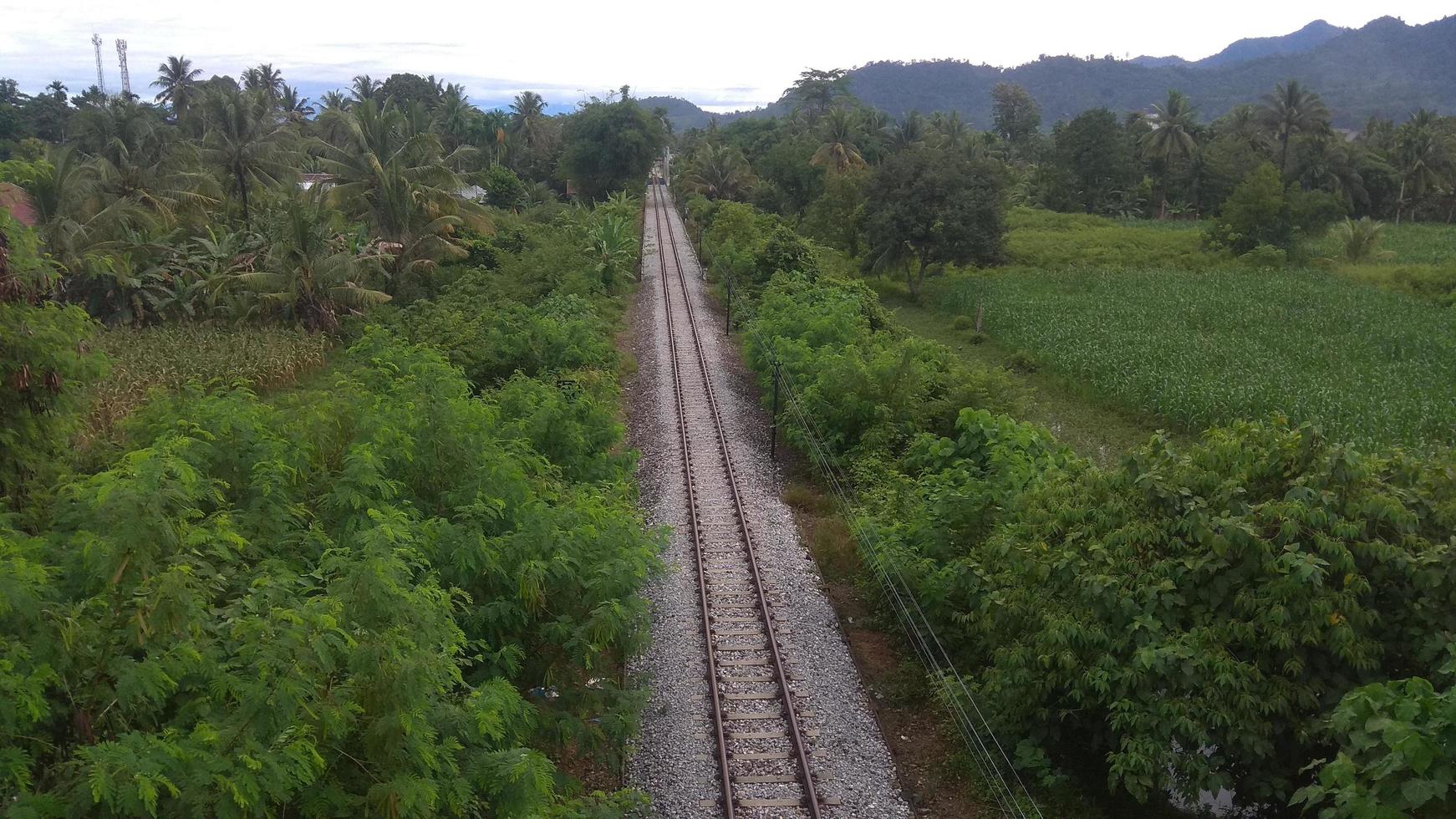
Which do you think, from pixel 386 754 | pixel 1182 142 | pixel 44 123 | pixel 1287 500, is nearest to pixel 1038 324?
pixel 1287 500

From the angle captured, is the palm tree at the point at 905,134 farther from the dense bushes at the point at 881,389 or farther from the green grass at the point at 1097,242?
the dense bushes at the point at 881,389

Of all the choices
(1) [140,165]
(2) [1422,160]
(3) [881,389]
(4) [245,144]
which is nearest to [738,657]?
(3) [881,389]

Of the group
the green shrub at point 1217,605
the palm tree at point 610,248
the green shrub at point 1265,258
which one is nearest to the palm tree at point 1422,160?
the green shrub at point 1265,258

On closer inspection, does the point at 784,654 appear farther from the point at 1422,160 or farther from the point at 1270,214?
the point at 1422,160

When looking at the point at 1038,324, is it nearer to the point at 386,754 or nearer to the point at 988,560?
the point at 988,560

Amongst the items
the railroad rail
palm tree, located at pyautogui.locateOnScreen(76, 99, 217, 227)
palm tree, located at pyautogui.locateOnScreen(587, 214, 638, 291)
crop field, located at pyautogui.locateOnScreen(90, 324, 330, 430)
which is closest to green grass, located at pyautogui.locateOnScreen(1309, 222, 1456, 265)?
palm tree, located at pyautogui.locateOnScreen(587, 214, 638, 291)

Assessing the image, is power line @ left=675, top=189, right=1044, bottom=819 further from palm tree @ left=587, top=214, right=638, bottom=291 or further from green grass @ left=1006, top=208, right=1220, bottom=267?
green grass @ left=1006, top=208, right=1220, bottom=267
